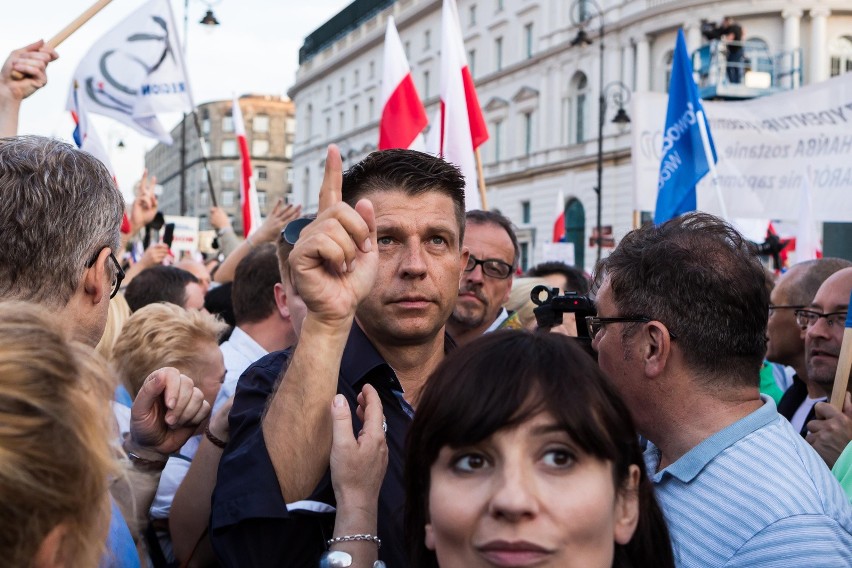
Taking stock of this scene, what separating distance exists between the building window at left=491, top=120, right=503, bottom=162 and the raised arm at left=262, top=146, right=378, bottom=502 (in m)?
42.7

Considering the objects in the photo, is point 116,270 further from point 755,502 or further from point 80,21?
point 80,21

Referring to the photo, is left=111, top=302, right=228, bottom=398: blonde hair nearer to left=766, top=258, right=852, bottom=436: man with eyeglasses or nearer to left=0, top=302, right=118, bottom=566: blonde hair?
left=0, top=302, right=118, bottom=566: blonde hair

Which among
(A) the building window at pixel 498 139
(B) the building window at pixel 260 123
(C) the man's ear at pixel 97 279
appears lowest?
(C) the man's ear at pixel 97 279

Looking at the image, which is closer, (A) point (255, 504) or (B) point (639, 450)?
(B) point (639, 450)

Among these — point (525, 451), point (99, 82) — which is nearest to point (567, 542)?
point (525, 451)

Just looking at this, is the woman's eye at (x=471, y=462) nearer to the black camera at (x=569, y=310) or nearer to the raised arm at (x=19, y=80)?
the black camera at (x=569, y=310)

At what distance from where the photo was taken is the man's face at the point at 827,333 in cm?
416

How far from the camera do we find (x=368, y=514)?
2047 millimetres

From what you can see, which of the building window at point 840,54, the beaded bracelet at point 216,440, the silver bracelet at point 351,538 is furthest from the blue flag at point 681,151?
the building window at point 840,54

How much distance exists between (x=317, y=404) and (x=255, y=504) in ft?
0.77

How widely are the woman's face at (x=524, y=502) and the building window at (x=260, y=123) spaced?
94.8m

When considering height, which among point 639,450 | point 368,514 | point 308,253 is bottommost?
point 368,514

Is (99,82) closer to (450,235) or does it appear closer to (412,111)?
(412,111)

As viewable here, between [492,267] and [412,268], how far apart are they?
2345 mm
